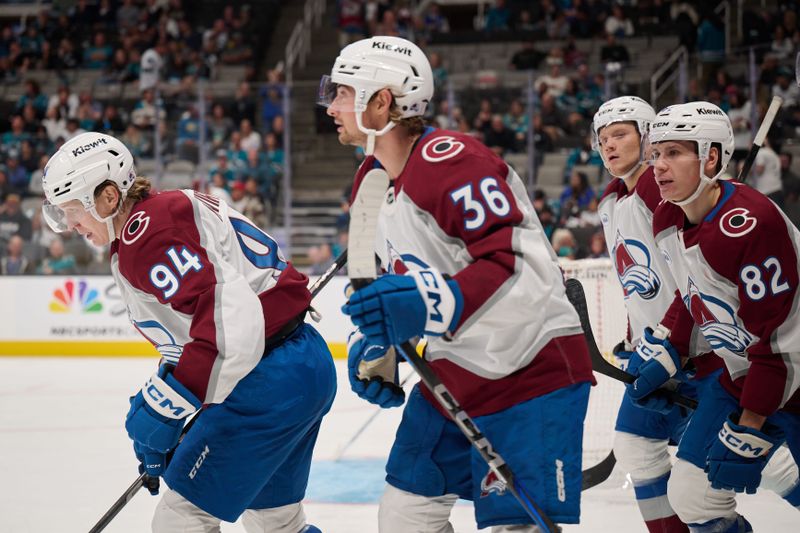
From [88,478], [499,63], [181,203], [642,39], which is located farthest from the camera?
[499,63]

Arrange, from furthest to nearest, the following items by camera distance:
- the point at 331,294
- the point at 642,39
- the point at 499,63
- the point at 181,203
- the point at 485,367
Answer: the point at 499,63
the point at 642,39
the point at 331,294
the point at 181,203
the point at 485,367

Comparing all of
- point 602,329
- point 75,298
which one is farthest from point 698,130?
point 75,298

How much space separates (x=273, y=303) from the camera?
228cm

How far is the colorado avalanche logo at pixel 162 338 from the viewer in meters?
2.20

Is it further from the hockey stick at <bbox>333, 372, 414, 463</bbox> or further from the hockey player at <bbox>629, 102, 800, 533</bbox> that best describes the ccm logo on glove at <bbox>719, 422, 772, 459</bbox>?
the hockey stick at <bbox>333, 372, 414, 463</bbox>

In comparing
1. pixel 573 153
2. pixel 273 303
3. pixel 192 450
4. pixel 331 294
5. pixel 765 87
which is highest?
pixel 273 303

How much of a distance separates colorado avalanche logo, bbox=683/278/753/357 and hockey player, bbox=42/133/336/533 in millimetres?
894

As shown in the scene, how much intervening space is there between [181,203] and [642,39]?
8.62m

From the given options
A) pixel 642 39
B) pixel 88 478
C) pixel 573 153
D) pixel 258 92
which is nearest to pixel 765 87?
pixel 573 153

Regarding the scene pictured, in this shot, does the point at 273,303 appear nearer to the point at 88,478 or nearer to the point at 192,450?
the point at 192,450

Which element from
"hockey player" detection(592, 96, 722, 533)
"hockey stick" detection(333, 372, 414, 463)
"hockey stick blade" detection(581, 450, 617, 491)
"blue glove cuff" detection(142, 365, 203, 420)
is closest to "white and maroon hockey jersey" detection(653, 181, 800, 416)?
"hockey player" detection(592, 96, 722, 533)

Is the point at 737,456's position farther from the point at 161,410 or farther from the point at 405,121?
the point at 161,410

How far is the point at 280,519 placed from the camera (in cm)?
237

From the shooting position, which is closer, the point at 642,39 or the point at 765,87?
the point at 765,87
